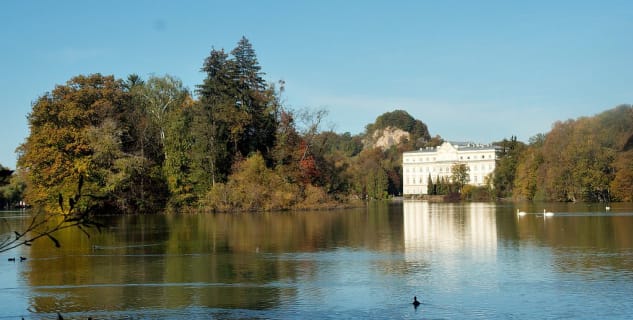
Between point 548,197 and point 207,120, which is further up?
point 207,120

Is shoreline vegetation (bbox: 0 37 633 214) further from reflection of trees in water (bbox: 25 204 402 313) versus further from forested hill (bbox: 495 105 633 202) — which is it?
reflection of trees in water (bbox: 25 204 402 313)

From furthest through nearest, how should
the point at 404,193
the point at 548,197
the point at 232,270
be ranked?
the point at 404,193, the point at 548,197, the point at 232,270

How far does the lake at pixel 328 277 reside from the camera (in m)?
14.9

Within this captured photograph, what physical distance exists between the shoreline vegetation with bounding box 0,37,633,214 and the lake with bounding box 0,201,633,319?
82.4 feet

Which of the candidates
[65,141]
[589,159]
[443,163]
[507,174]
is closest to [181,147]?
[65,141]

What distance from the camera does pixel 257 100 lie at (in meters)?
69.2

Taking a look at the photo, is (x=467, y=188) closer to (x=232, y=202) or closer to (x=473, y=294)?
(x=232, y=202)

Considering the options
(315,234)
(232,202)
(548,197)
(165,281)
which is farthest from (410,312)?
(548,197)

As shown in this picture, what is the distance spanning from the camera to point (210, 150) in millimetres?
63250

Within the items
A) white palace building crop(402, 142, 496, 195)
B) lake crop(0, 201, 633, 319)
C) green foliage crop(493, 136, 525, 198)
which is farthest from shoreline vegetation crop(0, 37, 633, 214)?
white palace building crop(402, 142, 496, 195)

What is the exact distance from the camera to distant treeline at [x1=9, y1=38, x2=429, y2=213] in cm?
5647

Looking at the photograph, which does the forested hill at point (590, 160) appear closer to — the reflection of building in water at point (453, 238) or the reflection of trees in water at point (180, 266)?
the reflection of building in water at point (453, 238)

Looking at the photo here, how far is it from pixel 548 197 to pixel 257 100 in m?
39.9

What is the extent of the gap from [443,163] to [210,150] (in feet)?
298
